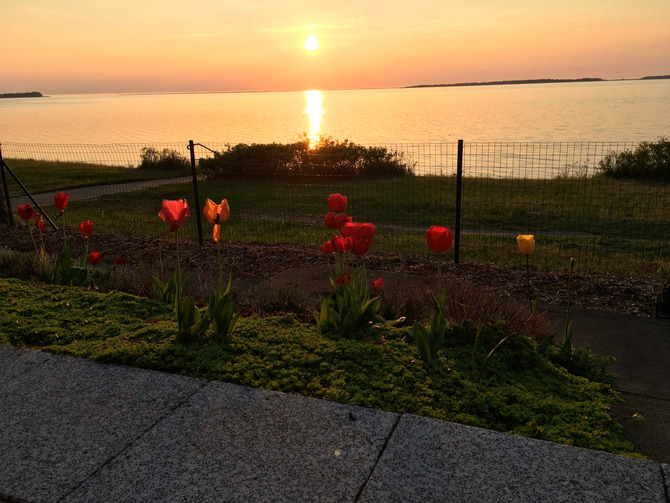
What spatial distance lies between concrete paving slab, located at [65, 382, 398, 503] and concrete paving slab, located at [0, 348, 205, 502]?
12 cm

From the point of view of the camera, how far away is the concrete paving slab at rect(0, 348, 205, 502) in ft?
9.05

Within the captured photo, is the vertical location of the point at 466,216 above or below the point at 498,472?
below

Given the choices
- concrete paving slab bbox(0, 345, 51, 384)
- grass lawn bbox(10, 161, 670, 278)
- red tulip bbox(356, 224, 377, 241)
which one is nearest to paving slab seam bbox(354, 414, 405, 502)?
red tulip bbox(356, 224, 377, 241)

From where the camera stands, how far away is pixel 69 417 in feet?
10.7

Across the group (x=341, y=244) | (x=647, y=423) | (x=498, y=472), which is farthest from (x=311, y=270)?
(x=498, y=472)

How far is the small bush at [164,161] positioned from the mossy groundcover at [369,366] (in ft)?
70.7

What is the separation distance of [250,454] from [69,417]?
111 cm

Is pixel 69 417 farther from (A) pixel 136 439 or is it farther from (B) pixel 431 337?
(B) pixel 431 337

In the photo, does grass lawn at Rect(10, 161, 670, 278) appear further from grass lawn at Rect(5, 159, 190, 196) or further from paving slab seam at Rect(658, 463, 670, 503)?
paving slab seam at Rect(658, 463, 670, 503)

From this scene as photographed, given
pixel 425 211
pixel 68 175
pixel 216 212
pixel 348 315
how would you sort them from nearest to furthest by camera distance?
pixel 216 212 → pixel 348 315 → pixel 425 211 → pixel 68 175

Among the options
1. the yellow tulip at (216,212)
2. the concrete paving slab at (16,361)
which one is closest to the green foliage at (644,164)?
the yellow tulip at (216,212)

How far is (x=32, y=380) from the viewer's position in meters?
3.78

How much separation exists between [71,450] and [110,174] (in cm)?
2290

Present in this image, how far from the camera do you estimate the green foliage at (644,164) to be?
799 inches
